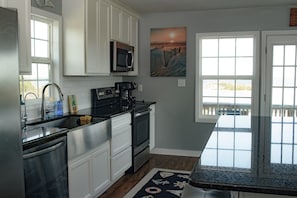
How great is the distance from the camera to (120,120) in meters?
3.84

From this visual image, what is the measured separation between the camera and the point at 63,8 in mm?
3576

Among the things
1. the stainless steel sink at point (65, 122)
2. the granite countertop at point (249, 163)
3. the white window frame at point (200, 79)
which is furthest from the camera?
the white window frame at point (200, 79)

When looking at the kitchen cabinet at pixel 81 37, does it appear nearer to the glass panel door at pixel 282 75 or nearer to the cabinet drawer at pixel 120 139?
the cabinet drawer at pixel 120 139

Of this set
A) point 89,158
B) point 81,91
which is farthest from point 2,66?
point 81,91

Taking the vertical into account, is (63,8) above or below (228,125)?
above

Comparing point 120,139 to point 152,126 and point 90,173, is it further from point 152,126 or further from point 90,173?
point 152,126

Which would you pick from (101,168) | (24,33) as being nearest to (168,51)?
(101,168)

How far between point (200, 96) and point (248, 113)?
822 mm

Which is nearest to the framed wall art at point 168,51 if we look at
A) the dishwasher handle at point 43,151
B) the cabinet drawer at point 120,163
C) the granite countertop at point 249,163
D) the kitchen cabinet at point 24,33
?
the cabinet drawer at point 120,163

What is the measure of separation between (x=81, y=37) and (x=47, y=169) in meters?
1.75

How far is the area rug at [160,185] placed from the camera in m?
3.51

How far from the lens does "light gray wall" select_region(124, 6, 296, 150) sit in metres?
4.93

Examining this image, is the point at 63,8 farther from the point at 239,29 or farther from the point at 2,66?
the point at 239,29

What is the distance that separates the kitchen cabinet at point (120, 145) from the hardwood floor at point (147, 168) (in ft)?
0.36
